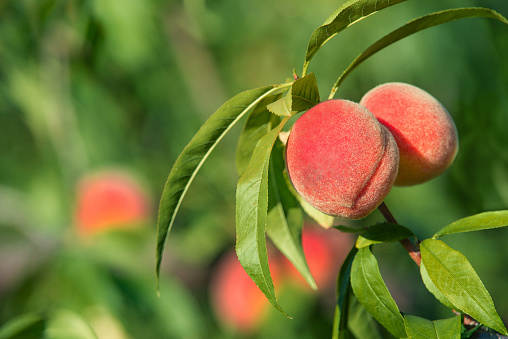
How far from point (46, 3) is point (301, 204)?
2.90ft

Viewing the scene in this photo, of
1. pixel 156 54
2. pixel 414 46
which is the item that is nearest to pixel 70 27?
pixel 156 54

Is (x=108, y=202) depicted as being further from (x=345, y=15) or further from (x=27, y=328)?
(x=345, y=15)

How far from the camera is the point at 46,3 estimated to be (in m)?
1.14

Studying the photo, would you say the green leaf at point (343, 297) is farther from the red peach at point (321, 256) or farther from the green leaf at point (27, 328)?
the red peach at point (321, 256)

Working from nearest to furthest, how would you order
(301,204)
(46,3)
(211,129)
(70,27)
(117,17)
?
(211,129)
(301,204)
(46,3)
(117,17)
(70,27)

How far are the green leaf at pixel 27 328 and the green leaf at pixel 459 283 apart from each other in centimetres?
56

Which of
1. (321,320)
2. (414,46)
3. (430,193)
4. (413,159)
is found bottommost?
(321,320)

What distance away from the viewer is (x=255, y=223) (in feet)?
1.24

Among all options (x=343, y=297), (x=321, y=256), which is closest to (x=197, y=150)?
(x=343, y=297)

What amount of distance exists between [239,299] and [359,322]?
976mm

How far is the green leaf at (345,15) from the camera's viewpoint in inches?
15.2

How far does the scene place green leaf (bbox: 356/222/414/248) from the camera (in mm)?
408

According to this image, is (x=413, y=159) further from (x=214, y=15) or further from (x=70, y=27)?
(x=214, y=15)

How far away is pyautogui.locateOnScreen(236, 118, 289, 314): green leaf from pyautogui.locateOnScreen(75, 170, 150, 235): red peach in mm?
1119
